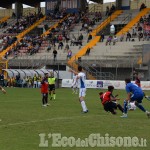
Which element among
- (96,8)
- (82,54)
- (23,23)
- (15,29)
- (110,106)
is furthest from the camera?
(96,8)

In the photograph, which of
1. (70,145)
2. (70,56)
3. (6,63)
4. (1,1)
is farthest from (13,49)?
(70,145)

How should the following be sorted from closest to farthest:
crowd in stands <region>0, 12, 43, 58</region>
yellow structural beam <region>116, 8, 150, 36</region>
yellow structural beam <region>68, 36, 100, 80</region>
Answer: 1. yellow structural beam <region>68, 36, 100, 80</region>
2. yellow structural beam <region>116, 8, 150, 36</region>
3. crowd in stands <region>0, 12, 43, 58</region>

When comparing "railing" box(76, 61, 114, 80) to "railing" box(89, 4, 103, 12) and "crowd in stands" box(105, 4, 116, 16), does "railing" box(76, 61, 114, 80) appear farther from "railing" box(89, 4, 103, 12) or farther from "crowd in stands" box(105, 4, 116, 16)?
"railing" box(89, 4, 103, 12)

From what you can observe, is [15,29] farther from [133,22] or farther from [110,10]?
[133,22]

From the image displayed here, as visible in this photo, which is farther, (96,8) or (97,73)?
(96,8)

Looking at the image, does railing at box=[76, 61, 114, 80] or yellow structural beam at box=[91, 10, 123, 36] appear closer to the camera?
railing at box=[76, 61, 114, 80]

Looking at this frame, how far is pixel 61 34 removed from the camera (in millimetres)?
66312

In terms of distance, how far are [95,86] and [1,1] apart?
44.0 metres

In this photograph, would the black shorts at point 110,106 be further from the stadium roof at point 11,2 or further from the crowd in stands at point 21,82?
the stadium roof at point 11,2

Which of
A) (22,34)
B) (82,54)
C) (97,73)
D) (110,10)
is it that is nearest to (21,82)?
(82,54)

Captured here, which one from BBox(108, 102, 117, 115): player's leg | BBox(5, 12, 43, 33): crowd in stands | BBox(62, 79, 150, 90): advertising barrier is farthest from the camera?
BBox(5, 12, 43, 33): crowd in stands

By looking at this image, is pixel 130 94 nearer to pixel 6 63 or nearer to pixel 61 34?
pixel 6 63

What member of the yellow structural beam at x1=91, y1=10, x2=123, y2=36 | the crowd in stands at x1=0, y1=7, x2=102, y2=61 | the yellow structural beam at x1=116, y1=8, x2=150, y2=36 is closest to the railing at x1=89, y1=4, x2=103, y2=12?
the crowd in stands at x1=0, y1=7, x2=102, y2=61

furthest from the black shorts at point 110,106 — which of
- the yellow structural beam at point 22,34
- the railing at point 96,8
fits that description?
the railing at point 96,8
